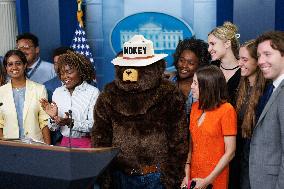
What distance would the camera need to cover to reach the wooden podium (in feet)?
5.84

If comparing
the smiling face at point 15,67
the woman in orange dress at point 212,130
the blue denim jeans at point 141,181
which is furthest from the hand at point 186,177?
the smiling face at point 15,67

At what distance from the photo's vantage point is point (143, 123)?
2.83 meters

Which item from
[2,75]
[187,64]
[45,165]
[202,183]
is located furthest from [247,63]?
[2,75]

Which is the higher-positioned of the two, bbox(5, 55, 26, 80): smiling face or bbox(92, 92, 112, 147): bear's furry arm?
bbox(5, 55, 26, 80): smiling face

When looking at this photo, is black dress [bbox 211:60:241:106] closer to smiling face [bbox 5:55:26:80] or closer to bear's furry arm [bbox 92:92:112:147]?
bear's furry arm [bbox 92:92:112:147]

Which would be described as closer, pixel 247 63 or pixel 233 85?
pixel 247 63

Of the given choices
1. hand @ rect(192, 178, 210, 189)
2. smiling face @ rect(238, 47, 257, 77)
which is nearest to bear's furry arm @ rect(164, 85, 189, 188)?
hand @ rect(192, 178, 210, 189)

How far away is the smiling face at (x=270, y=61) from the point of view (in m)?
2.41

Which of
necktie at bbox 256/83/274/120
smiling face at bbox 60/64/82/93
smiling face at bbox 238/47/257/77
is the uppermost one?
smiling face at bbox 238/47/257/77

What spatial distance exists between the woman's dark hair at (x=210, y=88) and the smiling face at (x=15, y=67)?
1.65 m

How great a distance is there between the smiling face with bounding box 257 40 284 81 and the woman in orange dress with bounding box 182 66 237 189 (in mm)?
483

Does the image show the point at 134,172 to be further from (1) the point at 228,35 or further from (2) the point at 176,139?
(1) the point at 228,35

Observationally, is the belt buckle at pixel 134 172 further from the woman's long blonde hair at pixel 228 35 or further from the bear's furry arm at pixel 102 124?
the woman's long blonde hair at pixel 228 35

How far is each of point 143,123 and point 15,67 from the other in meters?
1.51
